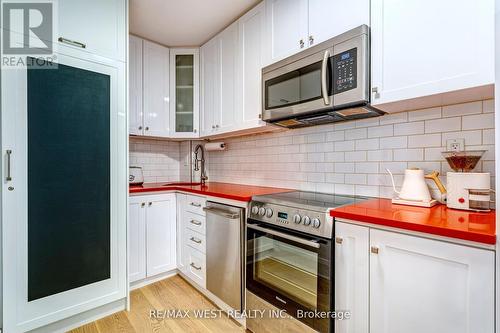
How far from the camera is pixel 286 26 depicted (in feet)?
5.93

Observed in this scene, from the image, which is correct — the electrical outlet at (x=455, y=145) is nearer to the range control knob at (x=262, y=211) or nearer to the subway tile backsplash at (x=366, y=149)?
the subway tile backsplash at (x=366, y=149)

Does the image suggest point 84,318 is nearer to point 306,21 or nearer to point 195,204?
point 195,204

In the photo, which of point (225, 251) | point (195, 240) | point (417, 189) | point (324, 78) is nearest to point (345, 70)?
point (324, 78)

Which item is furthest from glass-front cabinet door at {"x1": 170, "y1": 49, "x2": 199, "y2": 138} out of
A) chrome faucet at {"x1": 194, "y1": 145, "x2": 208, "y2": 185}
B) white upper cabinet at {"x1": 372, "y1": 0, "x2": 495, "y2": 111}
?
white upper cabinet at {"x1": 372, "y1": 0, "x2": 495, "y2": 111}

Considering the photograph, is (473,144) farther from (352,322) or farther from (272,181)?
(272,181)

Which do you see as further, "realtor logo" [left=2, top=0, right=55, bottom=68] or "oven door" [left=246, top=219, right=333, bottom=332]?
"realtor logo" [left=2, top=0, right=55, bottom=68]

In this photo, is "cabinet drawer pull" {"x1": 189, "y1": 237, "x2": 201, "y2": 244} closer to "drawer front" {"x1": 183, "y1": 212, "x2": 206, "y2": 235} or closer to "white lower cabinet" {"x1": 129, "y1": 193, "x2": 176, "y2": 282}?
"drawer front" {"x1": 183, "y1": 212, "x2": 206, "y2": 235}

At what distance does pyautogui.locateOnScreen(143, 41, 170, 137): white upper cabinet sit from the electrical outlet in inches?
99.6

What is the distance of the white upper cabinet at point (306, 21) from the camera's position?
56.7 inches

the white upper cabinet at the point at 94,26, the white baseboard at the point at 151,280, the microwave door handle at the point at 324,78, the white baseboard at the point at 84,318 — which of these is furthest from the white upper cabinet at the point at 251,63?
the white baseboard at the point at 84,318

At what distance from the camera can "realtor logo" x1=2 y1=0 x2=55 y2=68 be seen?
149cm

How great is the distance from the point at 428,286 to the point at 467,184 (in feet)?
1.85

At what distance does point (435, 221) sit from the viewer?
3.31ft

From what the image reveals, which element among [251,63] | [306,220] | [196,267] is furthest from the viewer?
[196,267]
